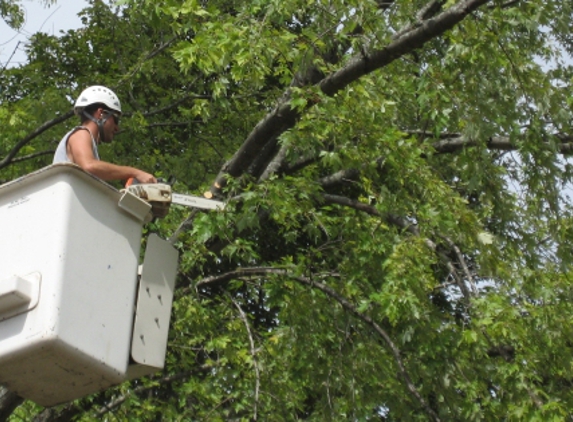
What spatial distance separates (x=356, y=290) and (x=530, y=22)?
2053 millimetres

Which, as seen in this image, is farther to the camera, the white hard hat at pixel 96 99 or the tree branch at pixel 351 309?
the tree branch at pixel 351 309

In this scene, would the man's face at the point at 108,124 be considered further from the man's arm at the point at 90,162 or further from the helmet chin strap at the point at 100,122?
the man's arm at the point at 90,162

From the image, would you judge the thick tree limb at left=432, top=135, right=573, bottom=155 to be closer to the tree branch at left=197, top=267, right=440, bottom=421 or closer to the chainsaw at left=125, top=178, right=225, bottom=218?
the tree branch at left=197, top=267, right=440, bottom=421

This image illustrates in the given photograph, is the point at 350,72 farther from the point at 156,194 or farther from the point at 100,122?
the point at 156,194

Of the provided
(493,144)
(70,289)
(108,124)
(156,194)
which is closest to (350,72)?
(108,124)

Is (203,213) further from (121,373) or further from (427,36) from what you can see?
(121,373)

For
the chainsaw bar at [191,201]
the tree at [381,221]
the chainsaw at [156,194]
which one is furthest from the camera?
the tree at [381,221]

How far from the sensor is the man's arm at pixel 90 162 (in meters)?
4.32

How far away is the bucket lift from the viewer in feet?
12.1

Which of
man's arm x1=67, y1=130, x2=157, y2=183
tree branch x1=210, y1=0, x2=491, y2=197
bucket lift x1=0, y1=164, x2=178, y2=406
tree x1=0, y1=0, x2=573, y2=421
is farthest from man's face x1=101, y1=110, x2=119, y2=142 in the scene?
tree branch x1=210, y1=0, x2=491, y2=197

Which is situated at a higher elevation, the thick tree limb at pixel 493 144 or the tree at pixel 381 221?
the thick tree limb at pixel 493 144

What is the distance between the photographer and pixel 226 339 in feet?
24.6

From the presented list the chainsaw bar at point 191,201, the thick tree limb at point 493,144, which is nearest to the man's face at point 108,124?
the chainsaw bar at point 191,201

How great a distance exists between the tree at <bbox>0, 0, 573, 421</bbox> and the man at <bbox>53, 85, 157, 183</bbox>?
1059 mm
